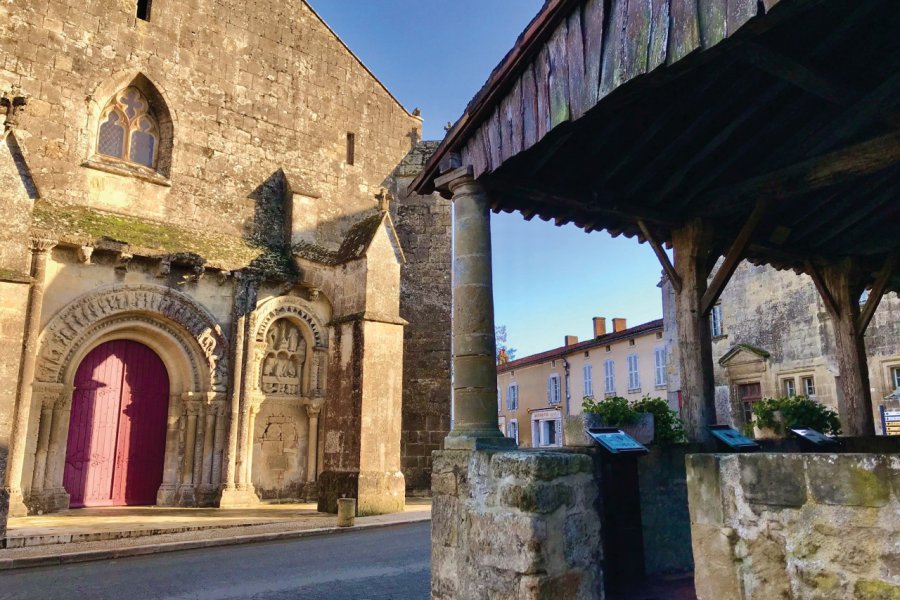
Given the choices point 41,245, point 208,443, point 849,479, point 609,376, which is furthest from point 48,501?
point 609,376

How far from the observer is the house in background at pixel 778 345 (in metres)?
15.7

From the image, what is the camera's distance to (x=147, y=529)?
8.03 meters

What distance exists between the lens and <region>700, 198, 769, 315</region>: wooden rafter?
5370 mm

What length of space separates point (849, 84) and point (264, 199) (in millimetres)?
10546

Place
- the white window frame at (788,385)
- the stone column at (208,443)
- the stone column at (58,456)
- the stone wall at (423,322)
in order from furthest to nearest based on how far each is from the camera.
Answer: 1. the white window frame at (788,385)
2. the stone wall at (423,322)
3. the stone column at (208,443)
4. the stone column at (58,456)

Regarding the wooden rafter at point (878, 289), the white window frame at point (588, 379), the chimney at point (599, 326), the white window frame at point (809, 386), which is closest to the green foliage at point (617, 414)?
the wooden rafter at point (878, 289)

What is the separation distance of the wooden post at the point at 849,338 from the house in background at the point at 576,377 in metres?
18.8

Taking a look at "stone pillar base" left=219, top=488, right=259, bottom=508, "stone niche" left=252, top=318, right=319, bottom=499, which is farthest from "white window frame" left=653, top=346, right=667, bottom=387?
"stone pillar base" left=219, top=488, right=259, bottom=508

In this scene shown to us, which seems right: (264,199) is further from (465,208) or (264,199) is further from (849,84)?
(849,84)

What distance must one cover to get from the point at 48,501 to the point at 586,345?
2453 centimetres

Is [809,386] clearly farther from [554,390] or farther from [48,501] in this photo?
[48,501]

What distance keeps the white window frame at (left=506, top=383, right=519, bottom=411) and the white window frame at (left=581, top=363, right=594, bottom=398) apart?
6.49m

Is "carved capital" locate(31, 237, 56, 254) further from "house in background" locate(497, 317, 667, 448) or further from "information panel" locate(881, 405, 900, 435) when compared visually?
"house in background" locate(497, 317, 667, 448)

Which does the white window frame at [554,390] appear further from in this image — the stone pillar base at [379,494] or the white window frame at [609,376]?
the stone pillar base at [379,494]
